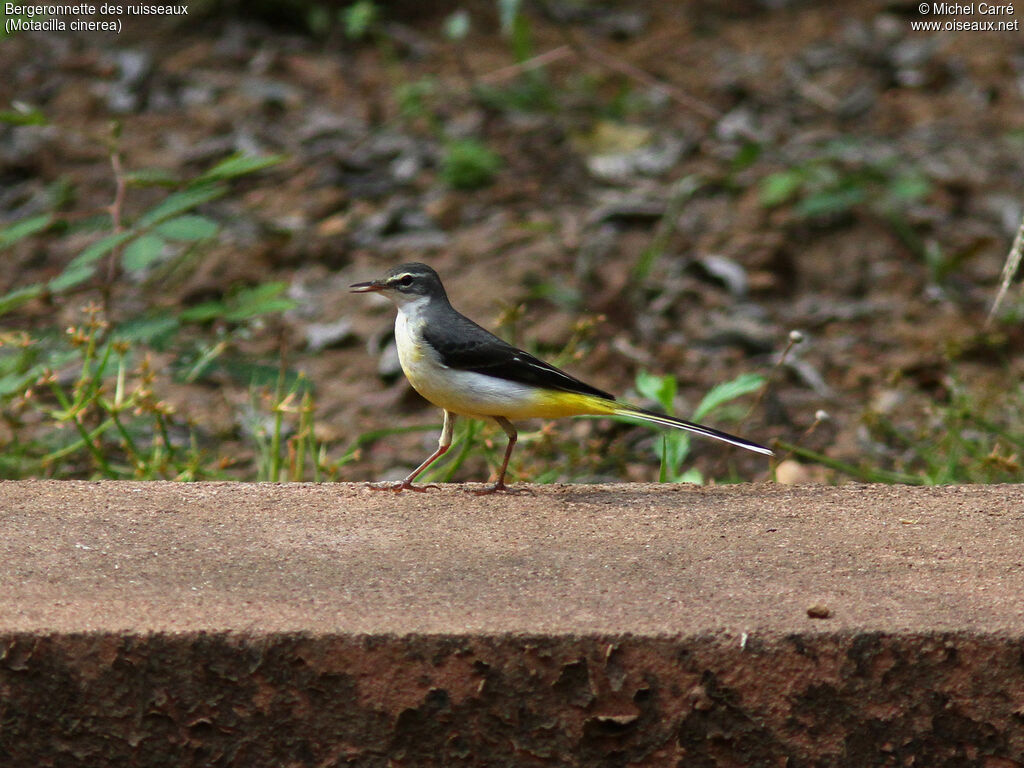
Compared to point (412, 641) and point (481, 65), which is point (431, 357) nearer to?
point (412, 641)

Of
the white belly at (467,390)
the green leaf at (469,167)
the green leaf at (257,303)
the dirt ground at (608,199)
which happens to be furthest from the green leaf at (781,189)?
the white belly at (467,390)

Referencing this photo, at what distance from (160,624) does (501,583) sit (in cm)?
76

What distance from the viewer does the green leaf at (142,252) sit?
443cm

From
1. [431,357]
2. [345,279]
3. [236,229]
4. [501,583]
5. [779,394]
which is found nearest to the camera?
[501,583]

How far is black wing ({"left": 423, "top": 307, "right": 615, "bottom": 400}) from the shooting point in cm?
382

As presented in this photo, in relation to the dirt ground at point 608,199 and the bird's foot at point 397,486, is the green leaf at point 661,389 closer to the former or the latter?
the dirt ground at point 608,199

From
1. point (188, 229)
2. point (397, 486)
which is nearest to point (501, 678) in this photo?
point (397, 486)

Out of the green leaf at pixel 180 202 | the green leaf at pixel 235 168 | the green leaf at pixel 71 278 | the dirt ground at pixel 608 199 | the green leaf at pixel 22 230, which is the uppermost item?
the green leaf at pixel 235 168

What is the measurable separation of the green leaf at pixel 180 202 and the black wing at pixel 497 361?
4.07ft

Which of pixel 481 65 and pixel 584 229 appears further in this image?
pixel 481 65

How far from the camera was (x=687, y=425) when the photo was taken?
12.0 ft

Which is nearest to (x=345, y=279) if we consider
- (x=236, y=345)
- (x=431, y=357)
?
(x=236, y=345)

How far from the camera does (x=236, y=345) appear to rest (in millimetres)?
6227

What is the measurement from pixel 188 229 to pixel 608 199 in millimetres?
3403
